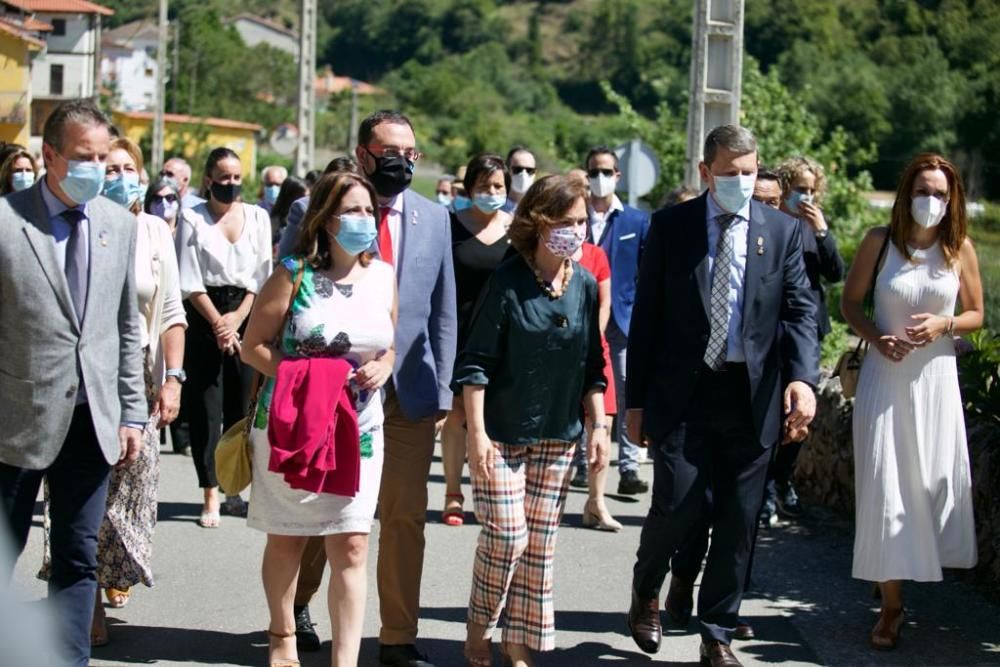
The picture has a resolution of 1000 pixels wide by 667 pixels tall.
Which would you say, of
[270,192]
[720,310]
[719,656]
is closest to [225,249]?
[720,310]

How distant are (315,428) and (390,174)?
4.01 ft

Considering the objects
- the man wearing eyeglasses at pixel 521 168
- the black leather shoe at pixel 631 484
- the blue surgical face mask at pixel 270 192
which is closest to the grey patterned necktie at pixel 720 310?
the black leather shoe at pixel 631 484

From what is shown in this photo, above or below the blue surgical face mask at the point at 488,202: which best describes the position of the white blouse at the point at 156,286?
below

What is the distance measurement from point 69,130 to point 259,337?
1.03 m

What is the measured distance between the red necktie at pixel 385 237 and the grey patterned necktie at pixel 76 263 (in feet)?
4.31

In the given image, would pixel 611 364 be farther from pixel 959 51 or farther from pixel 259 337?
pixel 959 51

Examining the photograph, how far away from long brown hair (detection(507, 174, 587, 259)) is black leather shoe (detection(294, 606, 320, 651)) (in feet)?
6.04

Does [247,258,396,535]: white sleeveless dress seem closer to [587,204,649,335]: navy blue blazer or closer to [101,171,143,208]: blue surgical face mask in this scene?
[101,171,143,208]: blue surgical face mask

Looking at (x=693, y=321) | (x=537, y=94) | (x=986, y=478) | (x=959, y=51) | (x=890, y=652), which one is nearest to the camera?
(x=693, y=321)

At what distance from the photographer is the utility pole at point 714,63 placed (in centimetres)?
1472

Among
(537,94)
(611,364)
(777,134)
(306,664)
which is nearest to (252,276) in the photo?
(611,364)

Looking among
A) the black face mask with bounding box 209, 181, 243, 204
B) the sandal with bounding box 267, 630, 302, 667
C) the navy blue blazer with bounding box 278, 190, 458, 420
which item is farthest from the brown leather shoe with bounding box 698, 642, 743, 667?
the black face mask with bounding box 209, 181, 243, 204

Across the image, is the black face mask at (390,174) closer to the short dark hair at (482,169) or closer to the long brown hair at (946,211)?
the short dark hair at (482,169)

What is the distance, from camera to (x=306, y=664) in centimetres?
629
